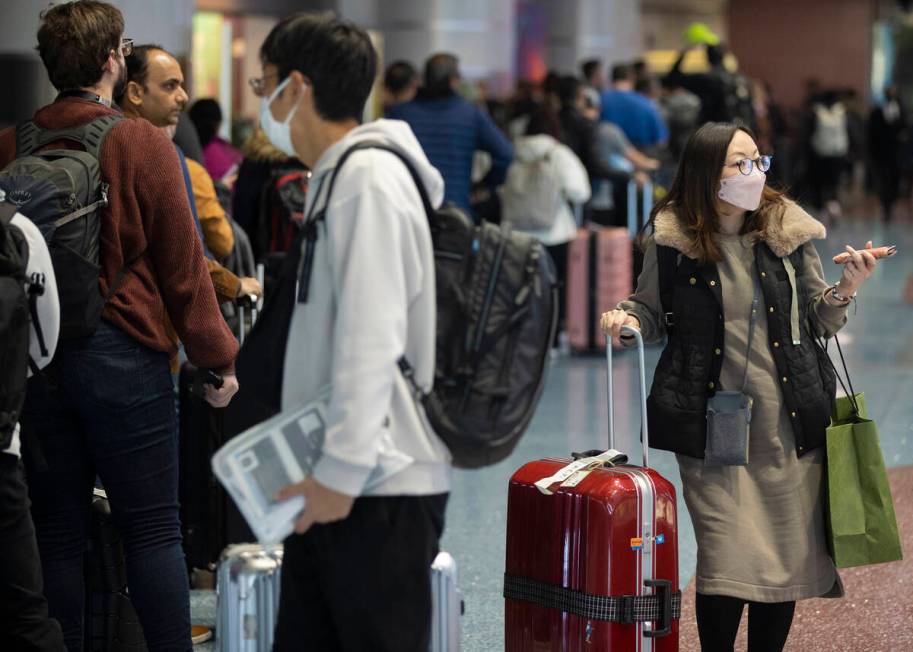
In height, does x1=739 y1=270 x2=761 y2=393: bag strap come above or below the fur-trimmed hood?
below

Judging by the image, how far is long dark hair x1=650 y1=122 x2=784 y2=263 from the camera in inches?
132

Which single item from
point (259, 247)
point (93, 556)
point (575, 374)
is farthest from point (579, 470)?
point (575, 374)

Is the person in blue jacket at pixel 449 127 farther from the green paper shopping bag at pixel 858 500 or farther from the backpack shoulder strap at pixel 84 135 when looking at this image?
the backpack shoulder strap at pixel 84 135

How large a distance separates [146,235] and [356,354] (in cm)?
96

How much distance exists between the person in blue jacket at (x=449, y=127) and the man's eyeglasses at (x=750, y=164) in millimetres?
4339

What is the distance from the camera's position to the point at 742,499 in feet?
11.1

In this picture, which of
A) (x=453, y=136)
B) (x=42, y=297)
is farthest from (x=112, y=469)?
(x=453, y=136)

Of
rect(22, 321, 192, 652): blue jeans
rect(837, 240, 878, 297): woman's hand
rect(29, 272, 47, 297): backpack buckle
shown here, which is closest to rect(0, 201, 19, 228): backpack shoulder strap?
rect(29, 272, 47, 297): backpack buckle

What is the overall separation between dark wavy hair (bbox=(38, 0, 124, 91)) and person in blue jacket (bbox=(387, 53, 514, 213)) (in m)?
4.62

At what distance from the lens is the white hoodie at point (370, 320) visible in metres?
2.26

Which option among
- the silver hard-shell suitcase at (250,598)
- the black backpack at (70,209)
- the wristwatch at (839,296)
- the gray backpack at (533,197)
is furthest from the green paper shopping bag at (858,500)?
the gray backpack at (533,197)

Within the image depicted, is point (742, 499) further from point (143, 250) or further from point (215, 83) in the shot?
point (215, 83)

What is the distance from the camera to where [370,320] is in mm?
2264

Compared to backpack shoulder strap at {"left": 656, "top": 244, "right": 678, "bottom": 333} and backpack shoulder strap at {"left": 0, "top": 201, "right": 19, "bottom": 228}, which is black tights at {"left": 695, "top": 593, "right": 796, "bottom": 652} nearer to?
backpack shoulder strap at {"left": 656, "top": 244, "right": 678, "bottom": 333}
